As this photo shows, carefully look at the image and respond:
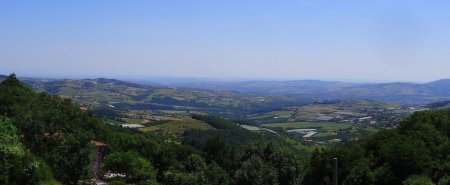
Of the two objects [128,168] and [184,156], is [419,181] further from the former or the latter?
[184,156]

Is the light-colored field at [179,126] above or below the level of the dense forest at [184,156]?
below

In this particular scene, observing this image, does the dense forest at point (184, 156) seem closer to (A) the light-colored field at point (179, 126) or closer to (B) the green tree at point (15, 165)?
(B) the green tree at point (15, 165)

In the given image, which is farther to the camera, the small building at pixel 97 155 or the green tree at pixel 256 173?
the small building at pixel 97 155

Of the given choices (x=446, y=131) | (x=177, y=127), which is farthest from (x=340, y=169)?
(x=177, y=127)

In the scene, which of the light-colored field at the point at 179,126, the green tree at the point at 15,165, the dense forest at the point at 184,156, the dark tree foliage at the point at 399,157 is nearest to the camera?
the green tree at the point at 15,165

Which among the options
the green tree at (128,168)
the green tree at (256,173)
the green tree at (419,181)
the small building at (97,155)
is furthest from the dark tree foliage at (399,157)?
the small building at (97,155)

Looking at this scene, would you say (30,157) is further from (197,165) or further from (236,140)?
(236,140)

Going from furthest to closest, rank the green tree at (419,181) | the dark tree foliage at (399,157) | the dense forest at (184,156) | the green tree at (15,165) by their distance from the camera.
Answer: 1. the dark tree foliage at (399,157)
2. the dense forest at (184,156)
3. the green tree at (419,181)
4. the green tree at (15,165)

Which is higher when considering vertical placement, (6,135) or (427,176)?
(6,135)
